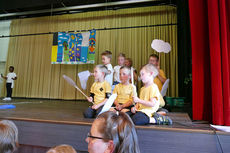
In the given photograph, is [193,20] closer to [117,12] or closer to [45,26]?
[117,12]

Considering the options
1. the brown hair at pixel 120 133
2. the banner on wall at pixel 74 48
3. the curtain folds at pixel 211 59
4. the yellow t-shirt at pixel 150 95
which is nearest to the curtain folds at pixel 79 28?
the banner on wall at pixel 74 48

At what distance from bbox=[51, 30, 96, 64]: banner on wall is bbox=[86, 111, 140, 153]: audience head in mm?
4669

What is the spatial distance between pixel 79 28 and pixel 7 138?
6.04 m

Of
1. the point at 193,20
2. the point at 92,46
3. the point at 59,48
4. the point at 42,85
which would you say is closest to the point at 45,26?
the point at 59,48

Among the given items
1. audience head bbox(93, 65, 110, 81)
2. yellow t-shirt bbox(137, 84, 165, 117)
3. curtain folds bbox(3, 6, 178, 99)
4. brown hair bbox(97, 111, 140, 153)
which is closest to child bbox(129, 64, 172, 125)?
yellow t-shirt bbox(137, 84, 165, 117)

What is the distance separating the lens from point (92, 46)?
17.3ft

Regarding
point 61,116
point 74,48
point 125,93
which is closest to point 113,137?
point 125,93

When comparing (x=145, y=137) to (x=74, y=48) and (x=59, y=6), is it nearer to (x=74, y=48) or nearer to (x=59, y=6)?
(x=74, y=48)

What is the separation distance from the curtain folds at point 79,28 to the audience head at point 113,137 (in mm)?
4632

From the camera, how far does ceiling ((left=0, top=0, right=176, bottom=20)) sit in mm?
4578

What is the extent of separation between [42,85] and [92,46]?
3100 millimetres

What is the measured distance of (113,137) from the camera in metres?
0.70

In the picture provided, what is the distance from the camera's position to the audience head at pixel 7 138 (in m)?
0.82

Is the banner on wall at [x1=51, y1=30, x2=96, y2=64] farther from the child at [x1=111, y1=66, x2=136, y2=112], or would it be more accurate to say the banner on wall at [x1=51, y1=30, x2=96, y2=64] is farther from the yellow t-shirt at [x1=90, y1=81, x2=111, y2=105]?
the child at [x1=111, y1=66, x2=136, y2=112]
